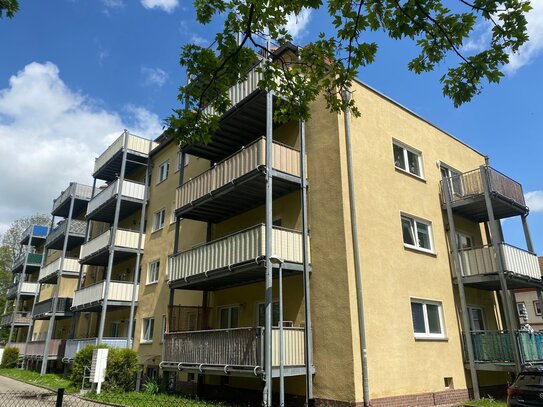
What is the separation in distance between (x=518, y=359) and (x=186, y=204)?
1207cm

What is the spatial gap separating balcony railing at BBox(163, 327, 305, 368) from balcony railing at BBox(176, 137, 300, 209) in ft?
15.8

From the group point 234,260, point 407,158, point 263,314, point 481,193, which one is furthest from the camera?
point 407,158

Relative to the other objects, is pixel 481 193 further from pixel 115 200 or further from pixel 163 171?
pixel 115 200

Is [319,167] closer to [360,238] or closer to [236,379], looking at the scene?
[360,238]

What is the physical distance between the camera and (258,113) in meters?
15.4

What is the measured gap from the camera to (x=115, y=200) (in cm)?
2400

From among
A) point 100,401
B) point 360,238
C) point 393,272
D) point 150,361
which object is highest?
point 360,238

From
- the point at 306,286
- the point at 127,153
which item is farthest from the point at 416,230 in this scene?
the point at 127,153

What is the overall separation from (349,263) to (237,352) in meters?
3.92

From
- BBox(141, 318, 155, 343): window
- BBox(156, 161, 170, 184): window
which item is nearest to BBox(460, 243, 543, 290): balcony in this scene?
BBox(141, 318, 155, 343): window

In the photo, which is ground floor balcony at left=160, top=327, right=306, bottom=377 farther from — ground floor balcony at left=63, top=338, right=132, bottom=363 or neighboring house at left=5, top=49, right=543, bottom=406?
ground floor balcony at left=63, top=338, right=132, bottom=363

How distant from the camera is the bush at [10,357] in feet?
112

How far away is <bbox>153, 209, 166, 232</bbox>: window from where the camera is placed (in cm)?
2284

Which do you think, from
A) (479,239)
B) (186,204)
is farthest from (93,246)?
(479,239)
